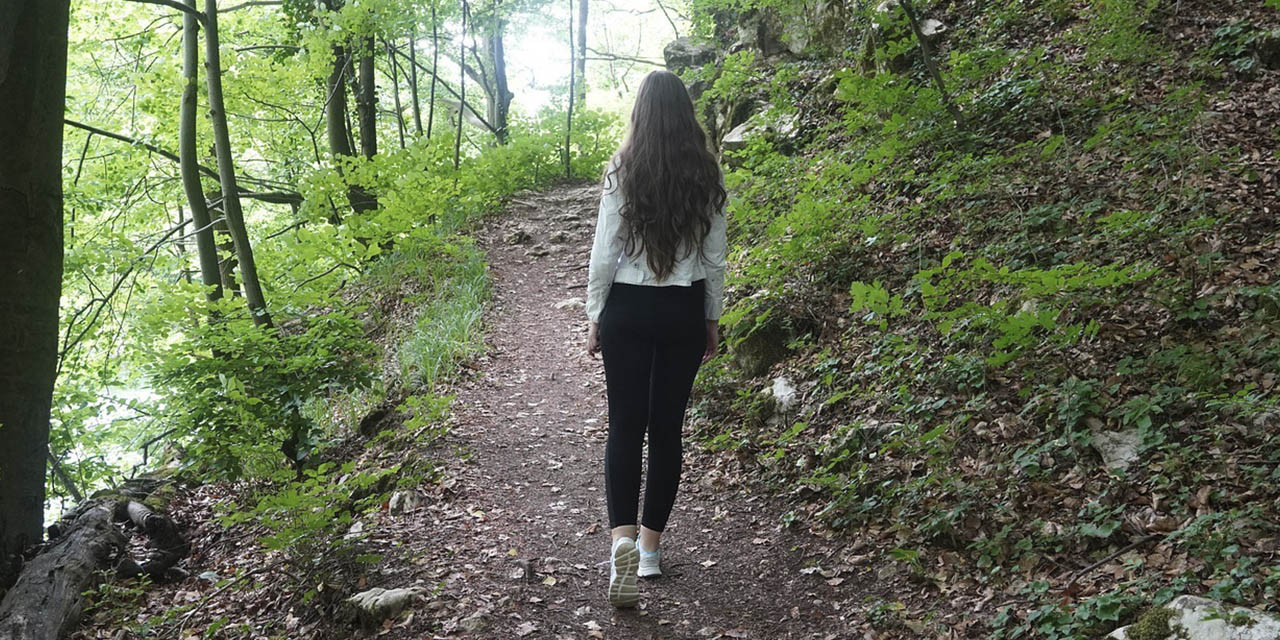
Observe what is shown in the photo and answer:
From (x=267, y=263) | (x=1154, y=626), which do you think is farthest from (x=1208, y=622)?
(x=267, y=263)

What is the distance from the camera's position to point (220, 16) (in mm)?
12617

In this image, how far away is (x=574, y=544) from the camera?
14.1ft

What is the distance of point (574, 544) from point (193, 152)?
720cm

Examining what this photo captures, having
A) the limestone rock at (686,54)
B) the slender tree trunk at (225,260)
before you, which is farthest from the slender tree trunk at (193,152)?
the limestone rock at (686,54)

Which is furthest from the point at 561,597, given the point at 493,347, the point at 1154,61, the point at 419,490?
the point at 1154,61

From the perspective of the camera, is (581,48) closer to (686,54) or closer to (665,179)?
(686,54)

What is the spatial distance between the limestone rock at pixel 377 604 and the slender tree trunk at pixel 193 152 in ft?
17.4

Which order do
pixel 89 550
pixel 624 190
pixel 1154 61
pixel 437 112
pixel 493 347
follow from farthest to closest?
pixel 437 112 → pixel 493 347 → pixel 1154 61 → pixel 89 550 → pixel 624 190

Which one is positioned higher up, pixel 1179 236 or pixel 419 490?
pixel 1179 236

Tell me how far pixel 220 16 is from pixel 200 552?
1058 centimetres

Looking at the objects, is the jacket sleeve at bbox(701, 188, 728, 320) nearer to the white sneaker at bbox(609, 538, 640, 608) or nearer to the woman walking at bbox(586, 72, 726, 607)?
the woman walking at bbox(586, 72, 726, 607)

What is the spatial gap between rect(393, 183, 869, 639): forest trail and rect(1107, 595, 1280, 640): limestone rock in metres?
1.18

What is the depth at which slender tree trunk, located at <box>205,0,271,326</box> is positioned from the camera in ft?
22.5

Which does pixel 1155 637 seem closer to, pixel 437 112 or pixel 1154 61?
pixel 1154 61
